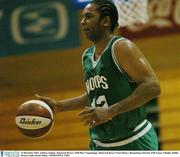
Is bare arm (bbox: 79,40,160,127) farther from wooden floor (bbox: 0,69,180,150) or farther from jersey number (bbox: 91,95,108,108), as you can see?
wooden floor (bbox: 0,69,180,150)

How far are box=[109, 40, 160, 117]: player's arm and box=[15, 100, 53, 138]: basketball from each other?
567mm

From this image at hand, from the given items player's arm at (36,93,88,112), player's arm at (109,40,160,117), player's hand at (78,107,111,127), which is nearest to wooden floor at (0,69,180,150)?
player's arm at (36,93,88,112)

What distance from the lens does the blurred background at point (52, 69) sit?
227 inches

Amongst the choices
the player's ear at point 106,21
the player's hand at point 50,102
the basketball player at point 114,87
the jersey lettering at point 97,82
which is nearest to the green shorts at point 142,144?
the basketball player at point 114,87

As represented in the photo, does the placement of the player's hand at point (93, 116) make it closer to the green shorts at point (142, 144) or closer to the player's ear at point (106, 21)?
the green shorts at point (142, 144)

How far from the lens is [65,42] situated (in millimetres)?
5914

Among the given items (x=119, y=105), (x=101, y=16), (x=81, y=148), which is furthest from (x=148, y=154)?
(x=81, y=148)

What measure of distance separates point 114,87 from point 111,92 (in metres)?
0.04

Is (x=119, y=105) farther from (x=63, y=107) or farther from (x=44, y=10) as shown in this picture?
(x=44, y=10)

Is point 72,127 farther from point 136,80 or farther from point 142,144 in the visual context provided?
point 136,80

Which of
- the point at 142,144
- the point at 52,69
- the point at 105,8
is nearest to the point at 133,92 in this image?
the point at 142,144

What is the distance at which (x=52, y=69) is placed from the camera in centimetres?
603

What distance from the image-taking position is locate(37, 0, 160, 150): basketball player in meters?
2.47

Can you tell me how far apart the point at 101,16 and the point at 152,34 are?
9.35 ft
